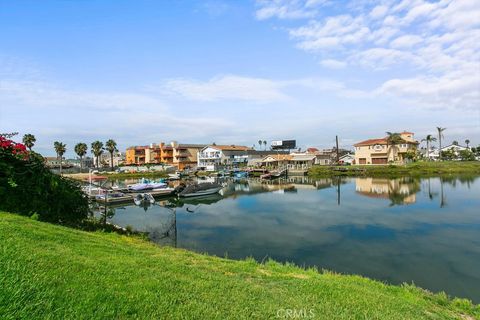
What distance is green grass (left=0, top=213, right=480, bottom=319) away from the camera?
4.23m

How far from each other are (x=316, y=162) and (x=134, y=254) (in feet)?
303

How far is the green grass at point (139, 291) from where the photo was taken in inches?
167

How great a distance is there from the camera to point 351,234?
20.0m

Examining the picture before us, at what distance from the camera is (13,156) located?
11367mm

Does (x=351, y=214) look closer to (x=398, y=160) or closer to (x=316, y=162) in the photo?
(x=398, y=160)

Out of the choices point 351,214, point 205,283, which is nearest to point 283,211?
point 351,214

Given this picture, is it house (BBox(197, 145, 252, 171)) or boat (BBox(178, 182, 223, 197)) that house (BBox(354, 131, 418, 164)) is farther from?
boat (BBox(178, 182, 223, 197))

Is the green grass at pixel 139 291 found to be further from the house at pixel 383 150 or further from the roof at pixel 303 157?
the roof at pixel 303 157

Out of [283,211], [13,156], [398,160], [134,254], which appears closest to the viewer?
[134,254]

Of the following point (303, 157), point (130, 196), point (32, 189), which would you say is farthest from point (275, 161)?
point (32, 189)

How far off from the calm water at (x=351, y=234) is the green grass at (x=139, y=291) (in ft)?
21.1

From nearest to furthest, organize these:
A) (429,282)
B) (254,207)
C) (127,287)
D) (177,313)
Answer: (177,313) < (127,287) < (429,282) < (254,207)

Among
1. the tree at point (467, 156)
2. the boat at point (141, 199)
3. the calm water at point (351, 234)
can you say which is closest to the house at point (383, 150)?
the tree at point (467, 156)

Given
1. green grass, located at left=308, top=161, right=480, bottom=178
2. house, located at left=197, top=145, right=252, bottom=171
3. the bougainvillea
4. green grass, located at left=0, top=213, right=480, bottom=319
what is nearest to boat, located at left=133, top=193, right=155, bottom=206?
the bougainvillea
